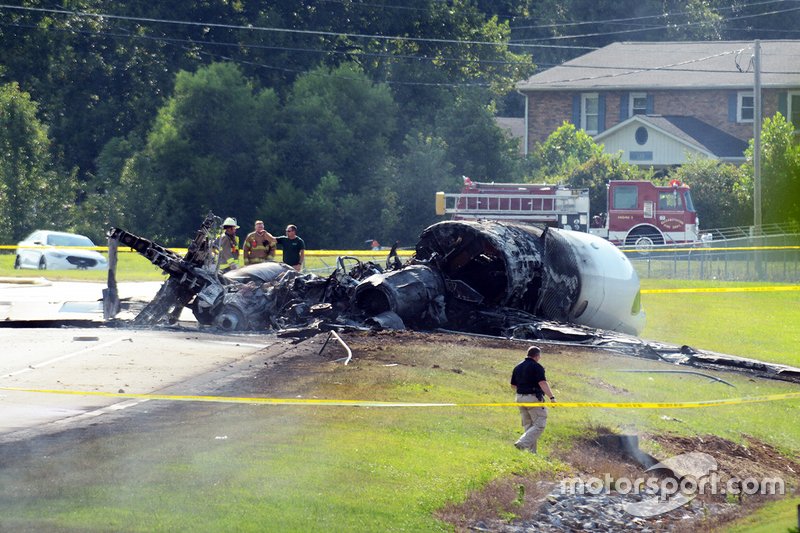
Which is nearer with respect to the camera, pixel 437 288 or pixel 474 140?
pixel 437 288

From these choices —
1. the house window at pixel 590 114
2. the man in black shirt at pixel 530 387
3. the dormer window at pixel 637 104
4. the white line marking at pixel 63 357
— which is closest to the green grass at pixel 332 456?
the man in black shirt at pixel 530 387

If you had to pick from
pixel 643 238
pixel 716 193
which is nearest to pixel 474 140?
pixel 716 193

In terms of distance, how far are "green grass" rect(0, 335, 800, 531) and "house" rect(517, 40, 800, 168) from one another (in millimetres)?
46517

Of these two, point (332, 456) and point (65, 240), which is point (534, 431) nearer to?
point (332, 456)

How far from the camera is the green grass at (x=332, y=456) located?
991 centimetres

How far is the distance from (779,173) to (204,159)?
870 inches

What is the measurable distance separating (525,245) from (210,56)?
41.1 m

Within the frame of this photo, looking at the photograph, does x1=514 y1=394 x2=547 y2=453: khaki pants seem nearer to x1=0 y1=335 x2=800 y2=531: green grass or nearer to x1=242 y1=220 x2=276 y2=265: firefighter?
x1=0 y1=335 x2=800 y2=531: green grass

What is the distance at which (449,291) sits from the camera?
894 inches

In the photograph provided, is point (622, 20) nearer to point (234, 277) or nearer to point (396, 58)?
point (396, 58)

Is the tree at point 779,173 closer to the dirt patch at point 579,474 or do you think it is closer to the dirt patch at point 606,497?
the dirt patch at point 579,474

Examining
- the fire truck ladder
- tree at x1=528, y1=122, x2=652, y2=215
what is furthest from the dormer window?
the fire truck ladder

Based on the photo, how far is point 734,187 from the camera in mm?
53656

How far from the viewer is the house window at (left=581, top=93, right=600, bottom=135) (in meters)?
70.7
